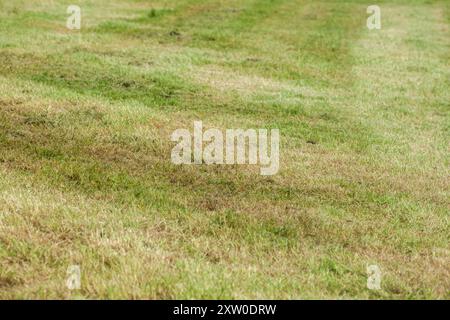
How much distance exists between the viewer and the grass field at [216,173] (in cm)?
686

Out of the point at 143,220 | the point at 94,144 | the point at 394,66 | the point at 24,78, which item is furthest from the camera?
the point at 394,66

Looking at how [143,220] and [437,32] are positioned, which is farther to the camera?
[437,32]

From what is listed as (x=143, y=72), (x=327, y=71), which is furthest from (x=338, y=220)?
(x=327, y=71)

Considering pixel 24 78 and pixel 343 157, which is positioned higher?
pixel 24 78

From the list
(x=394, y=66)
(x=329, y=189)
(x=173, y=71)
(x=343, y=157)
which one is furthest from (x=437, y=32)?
Answer: (x=329, y=189)

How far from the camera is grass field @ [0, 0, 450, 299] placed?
270 inches

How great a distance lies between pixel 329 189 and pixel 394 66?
13.3 m

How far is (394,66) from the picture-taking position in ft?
71.6

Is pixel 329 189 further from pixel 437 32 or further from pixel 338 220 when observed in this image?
pixel 437 32

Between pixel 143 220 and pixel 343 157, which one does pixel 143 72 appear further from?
pixel 143 220

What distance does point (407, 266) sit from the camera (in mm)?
7324

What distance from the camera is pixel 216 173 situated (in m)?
10.4

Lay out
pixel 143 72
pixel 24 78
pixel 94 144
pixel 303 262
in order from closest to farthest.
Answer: pixel 303 262 < pixel 94 144 < pixel 24 78 < pixel 143 72

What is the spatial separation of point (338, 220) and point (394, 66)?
48.0 ft
